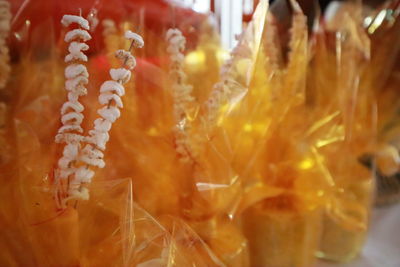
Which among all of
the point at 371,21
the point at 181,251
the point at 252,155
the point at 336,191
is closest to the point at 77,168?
the point at 181,251

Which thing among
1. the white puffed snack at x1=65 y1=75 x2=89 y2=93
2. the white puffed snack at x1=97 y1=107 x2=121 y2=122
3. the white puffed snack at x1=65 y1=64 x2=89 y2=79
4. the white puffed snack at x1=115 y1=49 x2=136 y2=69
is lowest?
the white puffed snack at x1=97 y1=107 x2=121 y2=122

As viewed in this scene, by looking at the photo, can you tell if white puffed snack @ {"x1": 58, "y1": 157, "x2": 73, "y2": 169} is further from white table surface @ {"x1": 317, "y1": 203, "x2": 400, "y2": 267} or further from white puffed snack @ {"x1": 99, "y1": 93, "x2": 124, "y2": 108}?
white table surface @ {"x1": 317, "y1": 203, "x2": 400, "y2": 267}

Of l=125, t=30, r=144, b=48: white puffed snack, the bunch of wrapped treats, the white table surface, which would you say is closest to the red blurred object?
the bunch of wrapped treats

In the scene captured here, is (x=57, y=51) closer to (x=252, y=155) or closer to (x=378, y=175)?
(x=252, y=155)

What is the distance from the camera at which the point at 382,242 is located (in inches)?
24.4

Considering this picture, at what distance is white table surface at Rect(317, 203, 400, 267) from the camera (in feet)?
1.86

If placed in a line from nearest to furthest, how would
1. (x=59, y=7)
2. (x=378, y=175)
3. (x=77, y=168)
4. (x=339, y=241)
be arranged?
1. (x=77, y=168)
2. (x=59, y=7)
3. (x=339, y=241)
4. (x=378, y=175)

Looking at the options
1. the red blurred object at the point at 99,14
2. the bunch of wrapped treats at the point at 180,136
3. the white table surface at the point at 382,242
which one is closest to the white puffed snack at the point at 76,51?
the bunch of wrapped treats at the point at 180,136

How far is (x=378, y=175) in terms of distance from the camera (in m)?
0.71

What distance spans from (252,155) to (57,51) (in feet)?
0.79

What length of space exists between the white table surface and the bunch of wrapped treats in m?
0.02

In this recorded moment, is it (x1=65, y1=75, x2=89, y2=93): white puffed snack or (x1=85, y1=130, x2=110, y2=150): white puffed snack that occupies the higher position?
(x1=65, y1=75, x2=89, y2=93): white puffed snack

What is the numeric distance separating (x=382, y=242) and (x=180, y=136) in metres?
0.40

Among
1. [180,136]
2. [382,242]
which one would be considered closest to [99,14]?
[180,136]
